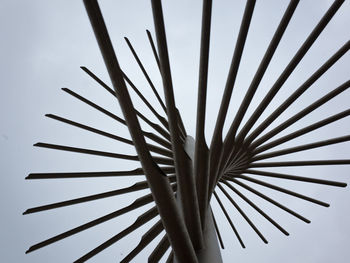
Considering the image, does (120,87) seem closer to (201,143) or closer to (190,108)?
(201,143)

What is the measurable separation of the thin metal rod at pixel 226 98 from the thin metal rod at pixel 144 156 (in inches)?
77.3

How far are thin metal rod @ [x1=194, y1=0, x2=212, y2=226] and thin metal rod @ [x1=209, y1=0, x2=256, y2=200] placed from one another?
19.0 inches

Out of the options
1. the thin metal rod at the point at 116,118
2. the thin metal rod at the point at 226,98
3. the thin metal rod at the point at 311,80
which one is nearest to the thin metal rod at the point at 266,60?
the thin metal rod at the point at 226,98

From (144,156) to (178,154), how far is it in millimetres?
898

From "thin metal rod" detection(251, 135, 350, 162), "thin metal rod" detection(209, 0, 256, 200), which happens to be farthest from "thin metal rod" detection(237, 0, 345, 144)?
"thin metal rod" detection(251, 135, 350, 162)

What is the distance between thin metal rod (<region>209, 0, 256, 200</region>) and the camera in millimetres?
4550

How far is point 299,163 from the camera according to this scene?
24.1 feet

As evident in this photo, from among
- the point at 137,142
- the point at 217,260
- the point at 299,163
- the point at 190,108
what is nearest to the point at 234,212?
the point at 190,108

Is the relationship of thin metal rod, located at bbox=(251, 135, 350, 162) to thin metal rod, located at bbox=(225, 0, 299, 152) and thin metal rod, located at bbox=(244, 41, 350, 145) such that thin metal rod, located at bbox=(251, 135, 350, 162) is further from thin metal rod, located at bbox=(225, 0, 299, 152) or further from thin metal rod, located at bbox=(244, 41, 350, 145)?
thin metal rod, located at bbox=(225, 0, 299, 152)

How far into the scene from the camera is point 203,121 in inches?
188

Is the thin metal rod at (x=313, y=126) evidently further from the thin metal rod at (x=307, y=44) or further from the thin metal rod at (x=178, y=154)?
the thin metal rod at (x=178, y=154)

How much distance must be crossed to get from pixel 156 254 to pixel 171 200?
10.4ft

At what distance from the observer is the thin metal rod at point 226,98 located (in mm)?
4550

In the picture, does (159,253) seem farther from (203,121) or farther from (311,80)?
(311,80)
